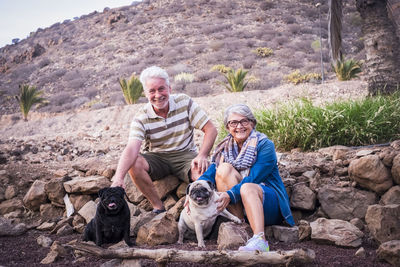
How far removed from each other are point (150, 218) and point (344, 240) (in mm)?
2165

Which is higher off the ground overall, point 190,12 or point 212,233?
point 190,12

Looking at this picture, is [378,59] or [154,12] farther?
[154,12]

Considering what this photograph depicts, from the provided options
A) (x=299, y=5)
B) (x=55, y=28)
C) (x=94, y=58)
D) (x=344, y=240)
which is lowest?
(x=344, y=240)

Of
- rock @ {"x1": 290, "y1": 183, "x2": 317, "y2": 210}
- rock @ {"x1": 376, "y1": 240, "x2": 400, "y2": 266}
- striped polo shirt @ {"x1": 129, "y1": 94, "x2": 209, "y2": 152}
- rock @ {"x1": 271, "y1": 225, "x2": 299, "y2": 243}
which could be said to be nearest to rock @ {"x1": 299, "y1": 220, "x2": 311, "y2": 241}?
rock @ {"x1": 271, "y1": 225, "x2": 299, "y2": 243}

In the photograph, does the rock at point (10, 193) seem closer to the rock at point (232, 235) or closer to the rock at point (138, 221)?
the rock at point (138, 221)

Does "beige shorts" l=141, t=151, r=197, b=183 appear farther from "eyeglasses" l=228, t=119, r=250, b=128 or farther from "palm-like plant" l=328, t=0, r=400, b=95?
"palm-like plant" l=328, t=0, r=400, b=95

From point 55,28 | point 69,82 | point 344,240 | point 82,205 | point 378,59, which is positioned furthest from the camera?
point 55,28

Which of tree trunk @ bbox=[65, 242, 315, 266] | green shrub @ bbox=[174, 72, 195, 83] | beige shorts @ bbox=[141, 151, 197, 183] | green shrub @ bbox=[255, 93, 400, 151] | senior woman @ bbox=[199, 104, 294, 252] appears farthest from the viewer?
green shrub @ bbox=[174, 72, 195, 83]

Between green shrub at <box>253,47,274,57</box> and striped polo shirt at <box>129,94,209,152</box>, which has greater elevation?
green shrub at <box>253,47,274,57</box>

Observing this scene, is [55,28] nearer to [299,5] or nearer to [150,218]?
[299,5]

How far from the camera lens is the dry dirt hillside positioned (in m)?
20.8

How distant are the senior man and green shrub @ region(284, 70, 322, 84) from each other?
14.4 meters

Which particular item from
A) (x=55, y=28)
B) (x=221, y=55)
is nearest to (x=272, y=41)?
(x=221, y=55)

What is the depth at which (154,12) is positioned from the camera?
105ft
